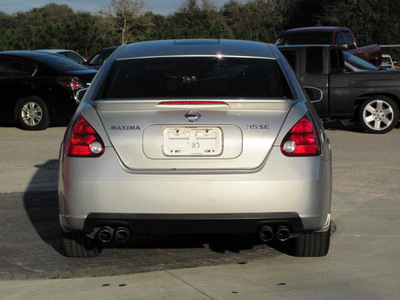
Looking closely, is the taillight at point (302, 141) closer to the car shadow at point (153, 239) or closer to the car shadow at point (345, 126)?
the car shadow at point (153, 239)

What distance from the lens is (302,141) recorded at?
5211 mm

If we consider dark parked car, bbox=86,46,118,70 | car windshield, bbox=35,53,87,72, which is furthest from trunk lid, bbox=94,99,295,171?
dark parked car, bbox=86,46,118,70

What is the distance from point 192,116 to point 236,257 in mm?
1380

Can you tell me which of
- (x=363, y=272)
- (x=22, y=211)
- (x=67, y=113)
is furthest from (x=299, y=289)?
(x=67, y=113)

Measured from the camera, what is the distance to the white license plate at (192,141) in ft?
16.9

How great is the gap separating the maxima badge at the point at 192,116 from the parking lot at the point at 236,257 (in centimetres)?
108

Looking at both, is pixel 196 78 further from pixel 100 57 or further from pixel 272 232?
pixel 100 57

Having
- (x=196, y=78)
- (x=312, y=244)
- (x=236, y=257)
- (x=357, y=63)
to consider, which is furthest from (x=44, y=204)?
(x=357, y=63)

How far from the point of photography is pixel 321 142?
540cm

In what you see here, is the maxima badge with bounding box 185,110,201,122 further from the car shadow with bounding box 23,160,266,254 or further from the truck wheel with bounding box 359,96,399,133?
the truck wheel with bounding box 359,96,399,133

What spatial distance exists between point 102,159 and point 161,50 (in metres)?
1.30

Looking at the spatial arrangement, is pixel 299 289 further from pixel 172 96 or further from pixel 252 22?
pixel 252 22

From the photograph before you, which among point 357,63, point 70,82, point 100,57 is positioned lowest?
point 70,82

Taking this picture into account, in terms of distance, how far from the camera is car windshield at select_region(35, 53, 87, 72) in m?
15.6
